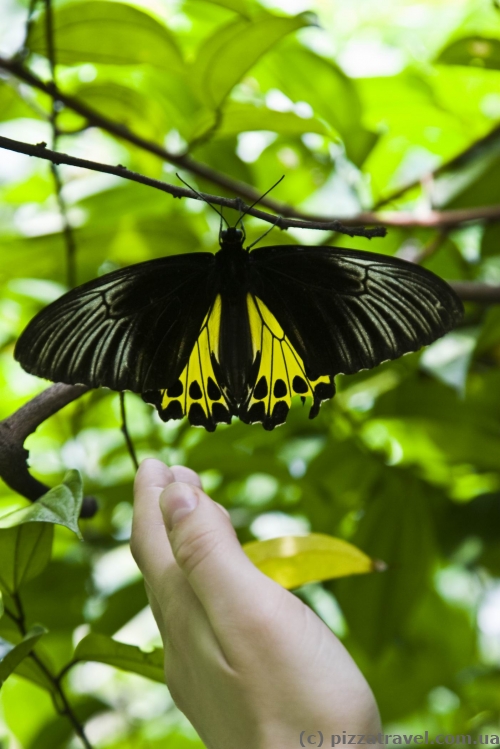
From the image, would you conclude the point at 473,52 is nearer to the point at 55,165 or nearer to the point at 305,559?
the point at 55,165

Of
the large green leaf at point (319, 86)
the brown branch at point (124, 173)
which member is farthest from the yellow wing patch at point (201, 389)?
the large green leaf at point (319, 86)

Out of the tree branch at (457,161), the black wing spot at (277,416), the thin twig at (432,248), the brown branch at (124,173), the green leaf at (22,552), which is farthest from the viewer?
the tree branch at (457,161)

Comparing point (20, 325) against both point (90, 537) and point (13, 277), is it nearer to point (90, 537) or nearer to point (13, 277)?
point (13, 277)

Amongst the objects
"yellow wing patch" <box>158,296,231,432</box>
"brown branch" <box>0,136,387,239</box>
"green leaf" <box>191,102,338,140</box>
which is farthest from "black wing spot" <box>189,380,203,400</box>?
"green leaf" <box>191,102,338,140</box>

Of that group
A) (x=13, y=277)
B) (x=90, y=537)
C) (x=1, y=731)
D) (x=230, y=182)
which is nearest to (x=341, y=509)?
(x=90, y=537)

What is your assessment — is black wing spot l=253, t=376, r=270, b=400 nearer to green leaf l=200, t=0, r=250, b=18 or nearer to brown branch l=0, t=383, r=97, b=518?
brown branch l=0, t=383, r=97, b=518

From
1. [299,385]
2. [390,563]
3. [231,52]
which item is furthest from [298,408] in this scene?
[231,52]

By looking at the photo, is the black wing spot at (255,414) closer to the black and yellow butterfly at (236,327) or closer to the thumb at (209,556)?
the black and yellow butterfly at (236,327)
